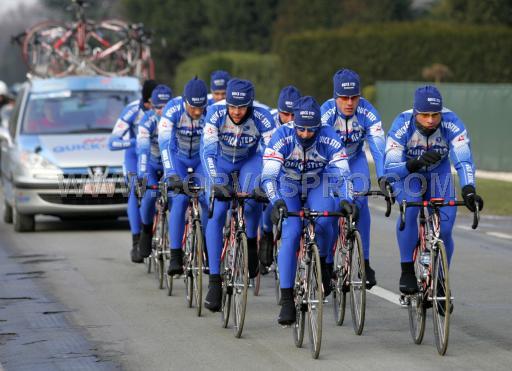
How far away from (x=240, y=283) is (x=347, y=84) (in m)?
2.06

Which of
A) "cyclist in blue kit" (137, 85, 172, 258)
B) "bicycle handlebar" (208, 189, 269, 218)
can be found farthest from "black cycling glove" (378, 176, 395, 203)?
"cyclist in blue kit" (137, 85, 172, 258)

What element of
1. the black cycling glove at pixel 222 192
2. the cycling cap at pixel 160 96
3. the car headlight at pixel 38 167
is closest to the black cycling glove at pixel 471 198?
the black cycling glove at pixel 222 192

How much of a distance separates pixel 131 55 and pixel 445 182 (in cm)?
1298

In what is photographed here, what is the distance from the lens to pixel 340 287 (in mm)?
10273

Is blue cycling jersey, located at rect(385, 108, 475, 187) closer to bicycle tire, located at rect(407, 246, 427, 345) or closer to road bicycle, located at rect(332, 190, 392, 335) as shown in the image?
road bicycle, located at rect(332, 190, 392, 335)

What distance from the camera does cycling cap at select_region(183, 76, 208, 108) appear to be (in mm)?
11734

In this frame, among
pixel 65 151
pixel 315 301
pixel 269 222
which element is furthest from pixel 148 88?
pixel 315 301

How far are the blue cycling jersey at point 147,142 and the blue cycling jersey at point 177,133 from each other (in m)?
0.81

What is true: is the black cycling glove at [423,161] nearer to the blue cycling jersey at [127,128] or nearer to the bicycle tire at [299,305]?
the bicycle tire at [299,305]

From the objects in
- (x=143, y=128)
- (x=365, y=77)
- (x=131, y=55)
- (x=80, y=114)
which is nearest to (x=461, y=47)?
(x=365, y=77)

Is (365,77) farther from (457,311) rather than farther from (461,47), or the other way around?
(457,311)

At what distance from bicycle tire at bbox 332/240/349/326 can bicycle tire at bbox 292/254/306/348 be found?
0.80 meters

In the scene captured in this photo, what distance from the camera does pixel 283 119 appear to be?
1289 centimetres

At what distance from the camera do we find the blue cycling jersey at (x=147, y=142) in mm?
13344
